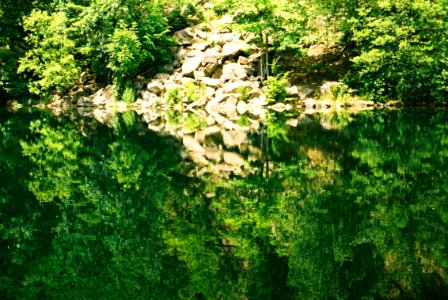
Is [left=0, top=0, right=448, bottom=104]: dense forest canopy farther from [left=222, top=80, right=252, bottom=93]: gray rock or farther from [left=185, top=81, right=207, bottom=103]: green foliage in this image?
[left=185, top=81, right=207, bottom=103]: green foliage

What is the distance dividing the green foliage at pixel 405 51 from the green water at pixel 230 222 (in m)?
16.4

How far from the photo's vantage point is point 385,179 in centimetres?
954

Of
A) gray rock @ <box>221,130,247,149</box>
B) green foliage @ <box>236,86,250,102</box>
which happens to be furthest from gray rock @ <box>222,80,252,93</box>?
gray rock @ <box>221,130,247,149</box>

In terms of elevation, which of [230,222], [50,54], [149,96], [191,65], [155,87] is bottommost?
[149,96]

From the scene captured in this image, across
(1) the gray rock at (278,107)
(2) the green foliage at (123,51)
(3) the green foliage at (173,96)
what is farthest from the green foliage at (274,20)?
(2) the green foliage at (123,51)

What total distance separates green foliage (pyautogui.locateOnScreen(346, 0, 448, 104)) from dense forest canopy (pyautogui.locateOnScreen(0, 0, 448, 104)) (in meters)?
0.06

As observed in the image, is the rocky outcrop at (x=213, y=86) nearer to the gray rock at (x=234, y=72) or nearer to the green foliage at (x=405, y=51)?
the gray rock at (x=234, y=72)

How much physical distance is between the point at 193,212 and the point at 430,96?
1071 inches

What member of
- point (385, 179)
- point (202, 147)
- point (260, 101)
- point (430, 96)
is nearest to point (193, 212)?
point (385, 179)

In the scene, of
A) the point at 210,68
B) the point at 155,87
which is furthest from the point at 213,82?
the point at 155,87

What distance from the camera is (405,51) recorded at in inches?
1151

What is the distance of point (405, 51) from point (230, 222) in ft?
85.1

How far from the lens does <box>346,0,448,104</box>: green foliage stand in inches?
1128

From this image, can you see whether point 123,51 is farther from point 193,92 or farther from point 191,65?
point 193,92
